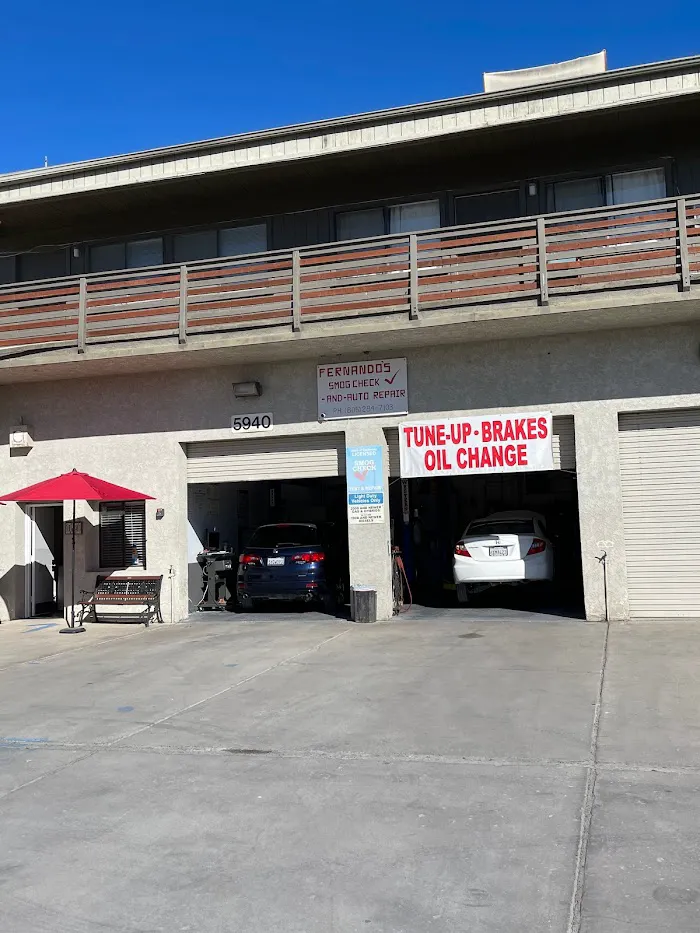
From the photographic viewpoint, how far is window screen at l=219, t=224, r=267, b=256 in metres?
14.9

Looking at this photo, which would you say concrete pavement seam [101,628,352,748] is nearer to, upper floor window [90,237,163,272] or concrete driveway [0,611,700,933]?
concrete driveway [0,611,700,933]

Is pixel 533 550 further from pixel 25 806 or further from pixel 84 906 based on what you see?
pixel 84 906

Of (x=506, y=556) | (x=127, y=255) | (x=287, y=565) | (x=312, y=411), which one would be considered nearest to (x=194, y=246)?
(x=127, y=255)

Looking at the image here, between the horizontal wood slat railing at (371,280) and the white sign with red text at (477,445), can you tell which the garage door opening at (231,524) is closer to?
the white sign with red text at (477,445)

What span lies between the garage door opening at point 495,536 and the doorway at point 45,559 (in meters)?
6.64

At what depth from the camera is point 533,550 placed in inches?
530

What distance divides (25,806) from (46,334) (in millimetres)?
10406

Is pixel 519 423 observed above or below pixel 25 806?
above

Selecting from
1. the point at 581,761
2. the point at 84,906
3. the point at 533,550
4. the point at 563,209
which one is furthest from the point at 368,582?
the point at 84,906

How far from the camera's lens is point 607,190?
13.3m

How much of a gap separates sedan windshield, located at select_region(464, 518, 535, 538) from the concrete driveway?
12.8 ft

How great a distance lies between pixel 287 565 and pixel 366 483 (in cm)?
203

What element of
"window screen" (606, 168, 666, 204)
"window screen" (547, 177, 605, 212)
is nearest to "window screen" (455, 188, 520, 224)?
"window screen" (547, 177, 605, 212)

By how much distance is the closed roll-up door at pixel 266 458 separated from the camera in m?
14.0
